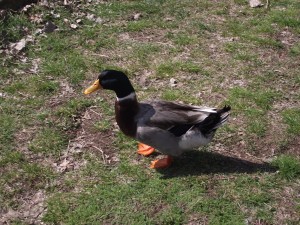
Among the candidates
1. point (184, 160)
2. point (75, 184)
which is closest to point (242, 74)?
point (184, 160)

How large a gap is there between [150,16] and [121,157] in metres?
2.76

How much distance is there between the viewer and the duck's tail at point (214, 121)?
411cm

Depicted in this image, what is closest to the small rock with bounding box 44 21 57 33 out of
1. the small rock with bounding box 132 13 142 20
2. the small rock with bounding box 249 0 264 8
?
the small rock with bounding box 132 13 142 20

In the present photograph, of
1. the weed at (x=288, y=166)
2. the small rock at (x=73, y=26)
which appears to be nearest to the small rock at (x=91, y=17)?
the small rock at (x=73, y=26)

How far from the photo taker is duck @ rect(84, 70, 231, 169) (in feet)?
13.5

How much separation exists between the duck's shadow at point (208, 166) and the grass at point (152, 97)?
12 millimetres

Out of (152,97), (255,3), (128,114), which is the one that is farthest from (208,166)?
(255,3)

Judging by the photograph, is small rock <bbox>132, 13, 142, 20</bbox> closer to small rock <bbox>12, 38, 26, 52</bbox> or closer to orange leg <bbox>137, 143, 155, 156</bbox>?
small rock <bbox>12, 38, 26, 52</bbox>

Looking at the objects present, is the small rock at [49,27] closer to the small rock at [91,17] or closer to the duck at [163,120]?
the small rock at [91,17]

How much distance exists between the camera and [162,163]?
438 cm

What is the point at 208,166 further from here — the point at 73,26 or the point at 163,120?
the point at 73,26

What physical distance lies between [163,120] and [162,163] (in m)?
0.49

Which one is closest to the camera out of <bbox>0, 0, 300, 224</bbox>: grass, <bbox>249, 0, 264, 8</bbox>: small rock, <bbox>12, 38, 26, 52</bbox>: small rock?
<bbox>0, 0, 300, 224</bbox>: grass

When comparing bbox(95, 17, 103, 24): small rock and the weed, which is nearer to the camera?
the weed
